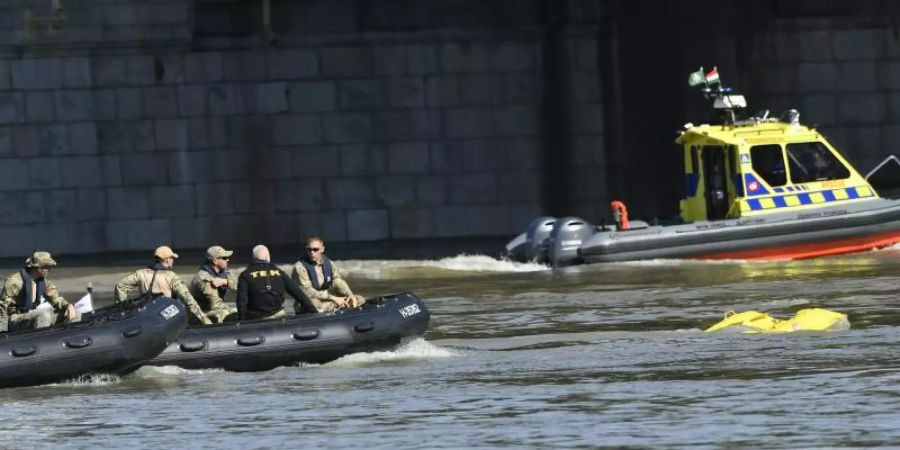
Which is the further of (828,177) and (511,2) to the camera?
(511,2)

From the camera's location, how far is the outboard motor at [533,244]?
26.0m

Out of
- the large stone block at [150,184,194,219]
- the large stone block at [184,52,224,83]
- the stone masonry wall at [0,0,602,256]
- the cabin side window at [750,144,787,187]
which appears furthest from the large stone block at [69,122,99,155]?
the cabin side window at [750,144,787,187]

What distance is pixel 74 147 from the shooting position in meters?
29.2

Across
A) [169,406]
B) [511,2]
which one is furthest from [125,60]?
[169,406]

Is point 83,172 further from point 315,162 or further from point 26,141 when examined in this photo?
point 315,162

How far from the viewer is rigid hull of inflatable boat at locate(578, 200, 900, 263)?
25188mm

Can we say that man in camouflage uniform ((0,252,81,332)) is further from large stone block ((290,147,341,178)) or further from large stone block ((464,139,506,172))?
large stone block ((464,139,506,172))

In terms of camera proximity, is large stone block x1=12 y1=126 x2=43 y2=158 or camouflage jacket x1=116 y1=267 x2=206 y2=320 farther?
large stone block x1=12 y1=126 x2=43 y2=158

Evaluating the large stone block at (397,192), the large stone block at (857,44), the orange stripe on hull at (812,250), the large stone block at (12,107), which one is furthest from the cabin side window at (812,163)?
the large stone block at (12,107)

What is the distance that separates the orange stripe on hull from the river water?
2721 mm

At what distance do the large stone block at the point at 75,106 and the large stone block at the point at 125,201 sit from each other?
1135 mm

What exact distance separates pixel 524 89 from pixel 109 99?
593cm

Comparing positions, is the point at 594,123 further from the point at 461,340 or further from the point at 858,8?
the point at 461,340

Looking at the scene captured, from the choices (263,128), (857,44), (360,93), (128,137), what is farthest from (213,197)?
(857,44)
